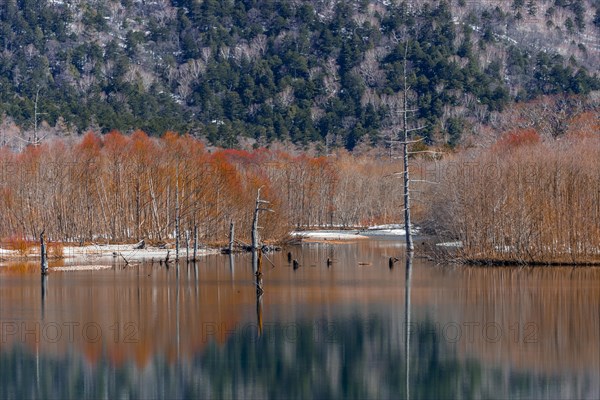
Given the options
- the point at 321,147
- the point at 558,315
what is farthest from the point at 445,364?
the point at 321,147

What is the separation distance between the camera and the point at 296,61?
159250 mm

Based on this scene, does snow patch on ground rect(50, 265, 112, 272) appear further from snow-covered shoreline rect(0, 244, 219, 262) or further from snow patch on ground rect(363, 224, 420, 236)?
Answer: snow patch on ground rect(363, 224, 420, 236)

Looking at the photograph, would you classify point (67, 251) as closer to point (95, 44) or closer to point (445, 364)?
point (445, 364)

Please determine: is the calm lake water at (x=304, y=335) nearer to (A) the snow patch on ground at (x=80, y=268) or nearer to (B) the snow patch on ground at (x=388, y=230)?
(A) the snow patch on ground at (x=80, y=268)

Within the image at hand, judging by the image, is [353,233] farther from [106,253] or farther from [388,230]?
[106,253]

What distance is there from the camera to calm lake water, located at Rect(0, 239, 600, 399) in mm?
22453

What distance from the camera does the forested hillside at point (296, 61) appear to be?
141000 millimetres

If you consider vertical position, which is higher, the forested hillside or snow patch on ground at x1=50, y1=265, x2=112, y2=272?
the forested hillside

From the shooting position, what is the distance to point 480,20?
17675 cm

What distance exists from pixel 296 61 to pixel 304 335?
134 metres

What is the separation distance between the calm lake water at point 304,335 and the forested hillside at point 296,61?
8185 centimetres

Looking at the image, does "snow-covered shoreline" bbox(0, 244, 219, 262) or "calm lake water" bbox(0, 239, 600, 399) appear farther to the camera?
"snow-covered shoreline" bbox(0, 244, 219, 262)

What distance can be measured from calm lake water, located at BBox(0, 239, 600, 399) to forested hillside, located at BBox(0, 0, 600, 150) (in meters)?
81.8

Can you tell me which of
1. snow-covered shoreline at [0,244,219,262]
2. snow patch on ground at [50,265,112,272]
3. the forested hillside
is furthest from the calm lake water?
the forested hillside
